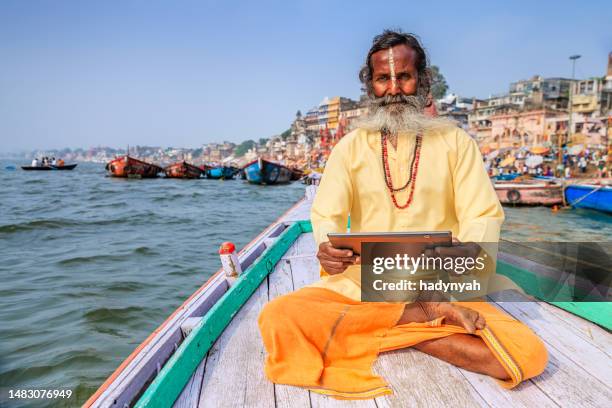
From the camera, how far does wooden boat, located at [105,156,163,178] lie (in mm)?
39375

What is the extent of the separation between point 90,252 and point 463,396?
28.9ft

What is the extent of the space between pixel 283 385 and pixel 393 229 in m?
0.90

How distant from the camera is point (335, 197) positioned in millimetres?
2186

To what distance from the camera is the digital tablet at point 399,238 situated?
172cm

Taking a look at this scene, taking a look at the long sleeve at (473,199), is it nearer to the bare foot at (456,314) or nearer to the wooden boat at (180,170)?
the bare foot at (456,314)

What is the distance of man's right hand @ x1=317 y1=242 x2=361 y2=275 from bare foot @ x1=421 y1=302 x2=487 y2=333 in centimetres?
43

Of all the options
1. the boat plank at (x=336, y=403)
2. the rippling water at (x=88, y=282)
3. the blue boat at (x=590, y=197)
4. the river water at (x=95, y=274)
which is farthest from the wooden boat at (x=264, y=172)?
the boat plank at (x=336, y=403)

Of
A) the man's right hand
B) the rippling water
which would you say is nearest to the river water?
the rippling water

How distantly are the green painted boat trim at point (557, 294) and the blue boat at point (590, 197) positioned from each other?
17.9 metres

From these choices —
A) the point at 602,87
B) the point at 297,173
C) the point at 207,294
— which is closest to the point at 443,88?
the point at 602,87

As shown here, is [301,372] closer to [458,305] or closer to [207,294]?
[458,305]

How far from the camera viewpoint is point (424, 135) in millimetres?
2191

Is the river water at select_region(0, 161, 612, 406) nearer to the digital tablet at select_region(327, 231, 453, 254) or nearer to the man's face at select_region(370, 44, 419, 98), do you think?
the digital tablet at select_region(327, 231, 453, 254)

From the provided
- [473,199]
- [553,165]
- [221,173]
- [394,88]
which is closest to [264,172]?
[221,173]
